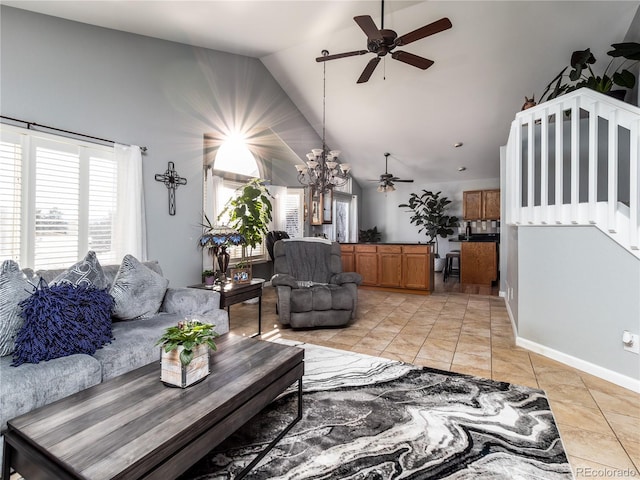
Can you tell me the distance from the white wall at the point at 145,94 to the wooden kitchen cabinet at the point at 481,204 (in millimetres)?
6042

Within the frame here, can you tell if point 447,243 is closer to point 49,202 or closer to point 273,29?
point 273,29

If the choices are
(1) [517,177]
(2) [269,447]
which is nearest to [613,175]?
(1) [517,177]

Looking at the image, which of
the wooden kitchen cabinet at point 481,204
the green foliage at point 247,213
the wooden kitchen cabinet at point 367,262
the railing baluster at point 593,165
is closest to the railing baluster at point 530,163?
the railing baluster at point 593,165

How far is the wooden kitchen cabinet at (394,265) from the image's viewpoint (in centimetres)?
573

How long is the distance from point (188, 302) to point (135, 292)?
431 millimetres

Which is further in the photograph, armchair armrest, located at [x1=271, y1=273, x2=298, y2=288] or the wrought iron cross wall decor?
armchair armrest, located at [x1=271, y1=273, x2=298, y2=288]

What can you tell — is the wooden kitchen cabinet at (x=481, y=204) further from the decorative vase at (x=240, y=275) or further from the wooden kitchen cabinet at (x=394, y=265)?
the decorative vase at (x=240, y=275)

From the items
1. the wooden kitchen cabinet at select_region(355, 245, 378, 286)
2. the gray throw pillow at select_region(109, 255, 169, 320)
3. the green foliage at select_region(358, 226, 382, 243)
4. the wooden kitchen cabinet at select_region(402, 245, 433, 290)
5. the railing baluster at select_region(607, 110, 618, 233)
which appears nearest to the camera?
the gray throw pillow at select_region(109, 255, 169, 320)

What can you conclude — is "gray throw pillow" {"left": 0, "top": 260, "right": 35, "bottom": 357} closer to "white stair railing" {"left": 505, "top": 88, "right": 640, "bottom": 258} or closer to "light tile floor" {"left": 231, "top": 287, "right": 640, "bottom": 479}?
"light tile floor" {"left": 231, "top": 287, "right": 640, "bottom": 479}

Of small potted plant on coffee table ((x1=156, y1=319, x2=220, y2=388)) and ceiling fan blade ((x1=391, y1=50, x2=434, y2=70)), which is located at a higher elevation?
ceiling fan blade ((x1=391, y1=50, x2=434, y2=70))

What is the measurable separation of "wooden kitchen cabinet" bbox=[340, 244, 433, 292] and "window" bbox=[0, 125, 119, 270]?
14.2 ft

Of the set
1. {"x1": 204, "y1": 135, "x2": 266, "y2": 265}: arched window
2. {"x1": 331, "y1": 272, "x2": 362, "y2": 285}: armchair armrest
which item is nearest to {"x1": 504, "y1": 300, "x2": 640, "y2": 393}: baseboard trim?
{"x1": 331, "y1": 272, "x2": 362, "y2": 285}: armchair armrest

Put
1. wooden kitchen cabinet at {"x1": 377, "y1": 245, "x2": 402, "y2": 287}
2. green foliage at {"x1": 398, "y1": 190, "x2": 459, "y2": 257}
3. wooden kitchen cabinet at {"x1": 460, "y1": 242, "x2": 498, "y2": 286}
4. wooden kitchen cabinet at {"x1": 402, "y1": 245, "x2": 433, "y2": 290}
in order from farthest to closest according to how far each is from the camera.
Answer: green foliage at {"x1": 398, "y1": 190, "x2": 459, "y2": 257}
wooden kitchen cabinet at {"x1": 460, "y1": 242, "x2": 498, "y2": 286}
wooden kitchen cabinet at {"x1": 377, "y1": 245, "x2": 402, "y2": 287}
wooden kitchen cabinet at {"x1": 402, "y1": 245, "x2": 433, "y2": 290}

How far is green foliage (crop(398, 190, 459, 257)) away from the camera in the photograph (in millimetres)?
8289
